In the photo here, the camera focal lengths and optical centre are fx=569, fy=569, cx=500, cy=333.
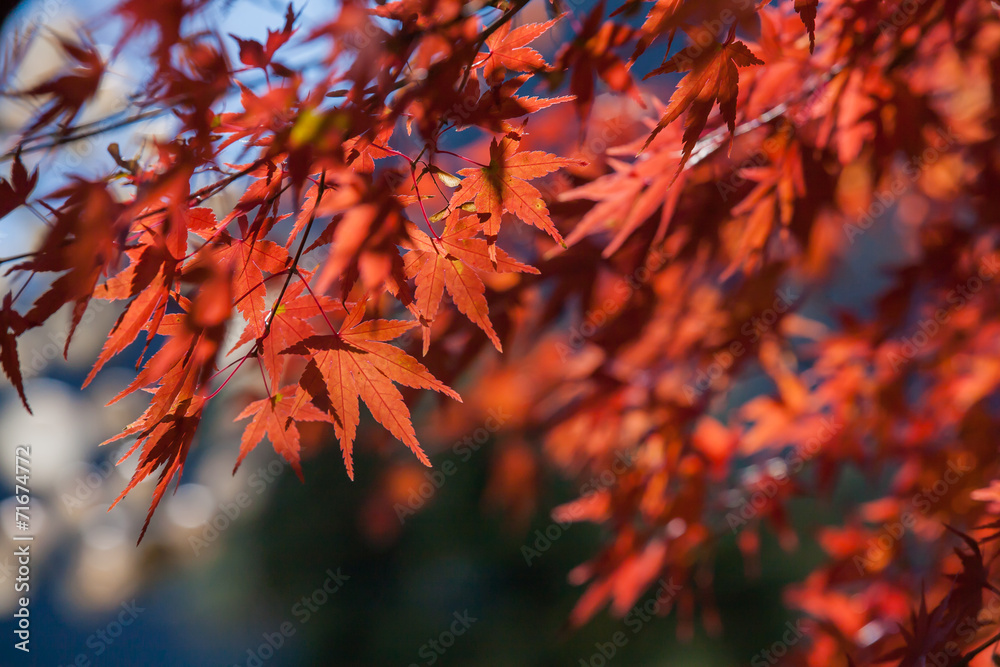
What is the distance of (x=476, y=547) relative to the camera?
4215 millimetres

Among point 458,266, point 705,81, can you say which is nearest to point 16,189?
point 458,266

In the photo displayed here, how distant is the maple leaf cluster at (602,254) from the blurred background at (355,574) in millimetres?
1540

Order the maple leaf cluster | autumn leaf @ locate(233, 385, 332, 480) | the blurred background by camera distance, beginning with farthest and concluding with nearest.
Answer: the blurred background, autumn leaf @ locate(233, 385, 332, 480), the maple leaf cluster

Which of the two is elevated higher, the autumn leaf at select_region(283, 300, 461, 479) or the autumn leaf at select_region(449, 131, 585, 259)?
the autumn leaf at select_region(449, 131, 585, 259)

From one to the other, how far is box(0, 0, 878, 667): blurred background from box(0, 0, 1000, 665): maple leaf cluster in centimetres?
154

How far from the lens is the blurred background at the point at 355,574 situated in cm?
387

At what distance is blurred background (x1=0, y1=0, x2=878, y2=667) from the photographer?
3.87 metres

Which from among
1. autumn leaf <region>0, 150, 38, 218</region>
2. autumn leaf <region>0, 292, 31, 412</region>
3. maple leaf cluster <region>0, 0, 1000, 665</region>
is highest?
autumn leaf <region>0, 150, 38, 218</region>

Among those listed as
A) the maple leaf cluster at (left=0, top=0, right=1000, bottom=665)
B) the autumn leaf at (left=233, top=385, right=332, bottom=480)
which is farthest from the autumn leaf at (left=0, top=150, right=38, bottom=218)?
the autumn leaf at (left=233, top=385, right=332, bottom=480)

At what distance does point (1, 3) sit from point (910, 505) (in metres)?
2.18

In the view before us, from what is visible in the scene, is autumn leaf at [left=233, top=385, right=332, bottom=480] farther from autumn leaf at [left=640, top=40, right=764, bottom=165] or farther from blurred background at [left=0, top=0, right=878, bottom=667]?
blurred background at [left=0, top=0, right=878, bottom=667]

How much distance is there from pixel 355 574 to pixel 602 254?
12.4ft

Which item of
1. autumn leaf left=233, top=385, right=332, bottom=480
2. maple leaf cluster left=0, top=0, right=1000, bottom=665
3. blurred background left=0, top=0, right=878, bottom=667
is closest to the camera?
maple leaf cluster left=0, top=0, right=1000, bottom=665

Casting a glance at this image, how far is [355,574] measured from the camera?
13.5 feet
